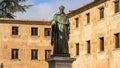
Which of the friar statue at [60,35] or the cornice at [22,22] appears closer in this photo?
the friar statue at [60,35]

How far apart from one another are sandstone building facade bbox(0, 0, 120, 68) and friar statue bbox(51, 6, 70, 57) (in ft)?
58.5

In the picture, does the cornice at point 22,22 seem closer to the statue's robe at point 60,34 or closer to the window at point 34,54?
the window at point 34,54

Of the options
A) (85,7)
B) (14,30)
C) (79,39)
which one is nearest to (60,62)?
(85,7)

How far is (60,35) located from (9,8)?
109 ft

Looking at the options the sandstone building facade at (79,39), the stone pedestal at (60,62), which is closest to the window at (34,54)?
the sandstone building facade at (79,39)

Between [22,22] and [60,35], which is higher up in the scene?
[22,22]

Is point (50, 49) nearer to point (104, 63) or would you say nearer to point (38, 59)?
point (38, 59)

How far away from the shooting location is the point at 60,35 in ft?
67.8

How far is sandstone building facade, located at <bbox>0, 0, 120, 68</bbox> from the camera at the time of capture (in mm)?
39594

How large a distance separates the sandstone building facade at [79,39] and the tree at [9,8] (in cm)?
156

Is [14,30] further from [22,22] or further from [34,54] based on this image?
[34,54]

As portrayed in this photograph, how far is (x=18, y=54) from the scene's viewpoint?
173 ft

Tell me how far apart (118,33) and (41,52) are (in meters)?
17.0

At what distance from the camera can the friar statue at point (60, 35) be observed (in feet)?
67.4
